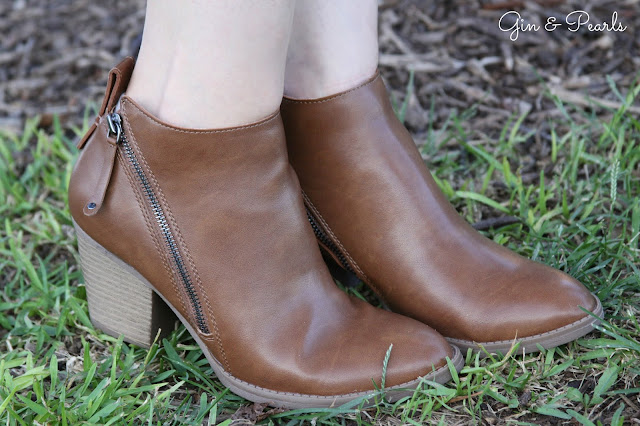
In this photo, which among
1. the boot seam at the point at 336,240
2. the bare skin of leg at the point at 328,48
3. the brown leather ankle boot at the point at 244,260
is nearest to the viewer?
the brown leather ankle boot at the point at 244,260

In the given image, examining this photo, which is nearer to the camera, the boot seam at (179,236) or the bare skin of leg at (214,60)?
the bare skin of leg at (214,60)

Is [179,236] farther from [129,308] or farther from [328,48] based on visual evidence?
[328,48]

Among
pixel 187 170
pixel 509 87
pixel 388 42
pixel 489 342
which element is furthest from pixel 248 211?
pixel 388 42

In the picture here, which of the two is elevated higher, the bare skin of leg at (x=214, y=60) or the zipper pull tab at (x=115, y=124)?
the bare skin of leg at (x=214, y=60)

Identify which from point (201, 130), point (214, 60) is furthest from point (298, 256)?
point (214, 60)

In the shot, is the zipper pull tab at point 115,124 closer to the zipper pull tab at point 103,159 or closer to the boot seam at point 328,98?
the zipper pull tab at point 103,159

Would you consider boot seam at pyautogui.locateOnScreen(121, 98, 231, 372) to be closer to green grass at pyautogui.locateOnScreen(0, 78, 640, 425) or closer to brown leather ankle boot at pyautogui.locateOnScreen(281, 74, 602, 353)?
green grass at pyautogui.locateOnScreen(0, 78, 640, 425)

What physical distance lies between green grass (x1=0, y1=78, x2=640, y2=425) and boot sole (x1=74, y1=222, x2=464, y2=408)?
0.03 metres

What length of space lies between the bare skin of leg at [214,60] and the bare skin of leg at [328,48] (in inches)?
6.9

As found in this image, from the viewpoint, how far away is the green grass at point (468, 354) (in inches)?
53.5

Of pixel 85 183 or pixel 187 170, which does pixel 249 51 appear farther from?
pixel 85 183

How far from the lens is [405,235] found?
4.97 ft

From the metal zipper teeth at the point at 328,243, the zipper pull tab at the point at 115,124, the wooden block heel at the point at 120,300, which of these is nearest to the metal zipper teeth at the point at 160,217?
the zipper pull tab at the point at 115,124

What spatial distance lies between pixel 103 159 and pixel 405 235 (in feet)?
2.17
